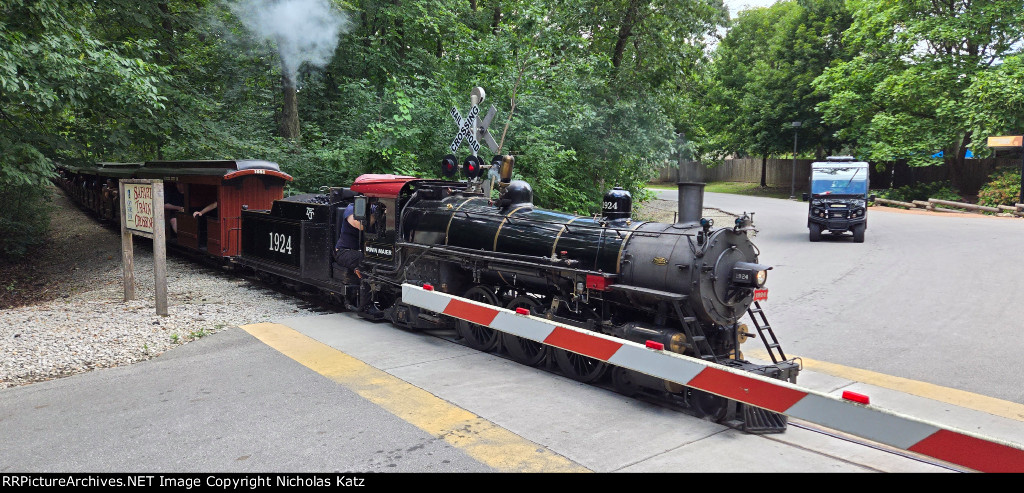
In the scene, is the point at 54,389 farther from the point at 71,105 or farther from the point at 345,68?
the point at 345,68

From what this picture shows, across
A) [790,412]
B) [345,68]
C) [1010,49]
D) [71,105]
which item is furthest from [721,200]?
[790,412]

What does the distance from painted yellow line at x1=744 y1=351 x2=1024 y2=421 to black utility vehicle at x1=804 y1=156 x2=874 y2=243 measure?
11381 mm

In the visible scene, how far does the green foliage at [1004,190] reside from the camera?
26.0 m

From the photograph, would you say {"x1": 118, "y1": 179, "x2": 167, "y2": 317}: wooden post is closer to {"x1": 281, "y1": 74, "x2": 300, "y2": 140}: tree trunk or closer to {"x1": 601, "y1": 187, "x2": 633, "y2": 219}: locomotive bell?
{"x1": 601, "y1": 187, "x2": 633, "y2": 219}: locomotive bell

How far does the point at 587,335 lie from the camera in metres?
5.85

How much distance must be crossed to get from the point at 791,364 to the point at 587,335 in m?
1.96

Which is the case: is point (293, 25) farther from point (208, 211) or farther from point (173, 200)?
point (173, 200)

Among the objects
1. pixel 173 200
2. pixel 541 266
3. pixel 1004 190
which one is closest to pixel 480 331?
pixel 541 266

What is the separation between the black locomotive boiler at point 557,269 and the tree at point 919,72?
81.7ft

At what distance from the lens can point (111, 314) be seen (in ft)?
31.5

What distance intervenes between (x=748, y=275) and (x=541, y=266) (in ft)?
6.85

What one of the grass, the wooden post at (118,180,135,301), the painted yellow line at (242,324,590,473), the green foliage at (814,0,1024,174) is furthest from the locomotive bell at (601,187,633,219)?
the grass

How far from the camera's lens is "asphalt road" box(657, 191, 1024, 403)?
25.3 feet

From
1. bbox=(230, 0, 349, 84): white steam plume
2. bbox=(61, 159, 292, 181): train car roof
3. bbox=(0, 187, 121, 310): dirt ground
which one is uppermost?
bbox=(230, 0, 349, 84): white steam plume
